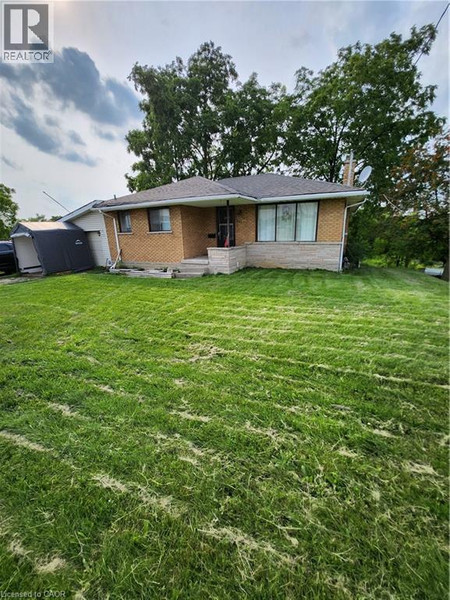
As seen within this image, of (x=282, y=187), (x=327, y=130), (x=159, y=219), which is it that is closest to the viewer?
(x=282, y=187)

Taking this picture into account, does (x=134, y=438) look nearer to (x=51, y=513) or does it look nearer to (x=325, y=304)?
(x=51, y=513)

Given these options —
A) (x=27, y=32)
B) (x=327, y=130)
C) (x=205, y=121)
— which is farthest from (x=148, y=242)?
(x=327, y=130)

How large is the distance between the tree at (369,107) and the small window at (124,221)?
13.8 m

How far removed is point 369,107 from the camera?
579 inches

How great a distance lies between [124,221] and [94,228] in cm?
238

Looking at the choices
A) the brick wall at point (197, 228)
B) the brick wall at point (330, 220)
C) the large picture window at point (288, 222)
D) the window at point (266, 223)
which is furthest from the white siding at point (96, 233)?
the brick wall at point (330, 220)

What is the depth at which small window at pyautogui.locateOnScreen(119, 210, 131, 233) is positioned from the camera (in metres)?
11.0

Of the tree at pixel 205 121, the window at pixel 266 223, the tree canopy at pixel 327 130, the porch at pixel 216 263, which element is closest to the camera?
the porch at pixel 216 263

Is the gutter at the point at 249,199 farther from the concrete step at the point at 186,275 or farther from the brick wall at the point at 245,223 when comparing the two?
the concrete step at the point at 186,275

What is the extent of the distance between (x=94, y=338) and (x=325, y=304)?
449 cm

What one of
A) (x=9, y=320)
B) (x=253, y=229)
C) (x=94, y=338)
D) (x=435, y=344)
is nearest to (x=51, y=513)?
(x=94, y=338)

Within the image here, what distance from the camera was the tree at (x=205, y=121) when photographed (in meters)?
17.5

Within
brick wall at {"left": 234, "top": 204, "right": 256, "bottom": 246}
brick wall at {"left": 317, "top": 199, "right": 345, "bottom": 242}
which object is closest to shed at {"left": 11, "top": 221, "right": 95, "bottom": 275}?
brick wall at {"left": 234, "top": 204, "right": 256, "bottom": 246}

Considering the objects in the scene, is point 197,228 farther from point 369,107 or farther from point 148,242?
point 369,107
